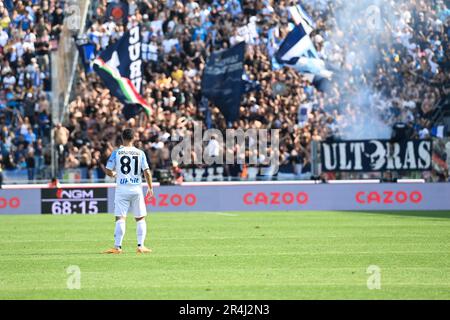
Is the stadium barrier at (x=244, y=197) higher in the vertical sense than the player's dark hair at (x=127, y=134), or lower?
lower

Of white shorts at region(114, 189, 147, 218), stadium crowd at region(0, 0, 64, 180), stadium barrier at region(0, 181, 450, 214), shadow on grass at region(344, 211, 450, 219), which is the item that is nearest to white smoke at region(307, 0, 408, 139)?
stadium barrier at region(0, 181, 450, 214)

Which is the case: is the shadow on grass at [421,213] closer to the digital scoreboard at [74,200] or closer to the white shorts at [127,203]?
the digital scoreboard at [74,200]

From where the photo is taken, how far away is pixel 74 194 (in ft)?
107

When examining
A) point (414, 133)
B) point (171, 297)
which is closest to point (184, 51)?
point (414, 133)

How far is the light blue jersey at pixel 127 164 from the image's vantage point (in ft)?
58.4

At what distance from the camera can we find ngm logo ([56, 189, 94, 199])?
3241cm

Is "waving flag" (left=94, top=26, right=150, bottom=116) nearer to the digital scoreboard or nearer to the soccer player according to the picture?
the digital scoreboard

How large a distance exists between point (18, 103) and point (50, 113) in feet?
4.74

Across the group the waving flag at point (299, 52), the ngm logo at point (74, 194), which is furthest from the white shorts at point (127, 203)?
the waving flag at point (299, 52)

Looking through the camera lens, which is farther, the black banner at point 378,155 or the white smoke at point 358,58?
the white smoke at point 358,58

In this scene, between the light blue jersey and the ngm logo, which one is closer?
the light blue jersey

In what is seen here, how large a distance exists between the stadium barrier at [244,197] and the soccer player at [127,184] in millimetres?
14590

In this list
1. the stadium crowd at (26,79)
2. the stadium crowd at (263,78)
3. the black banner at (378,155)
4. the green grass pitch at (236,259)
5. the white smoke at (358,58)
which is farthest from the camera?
the white smoke at (358,58)

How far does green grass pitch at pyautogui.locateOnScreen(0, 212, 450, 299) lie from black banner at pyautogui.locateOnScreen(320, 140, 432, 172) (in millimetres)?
5267
